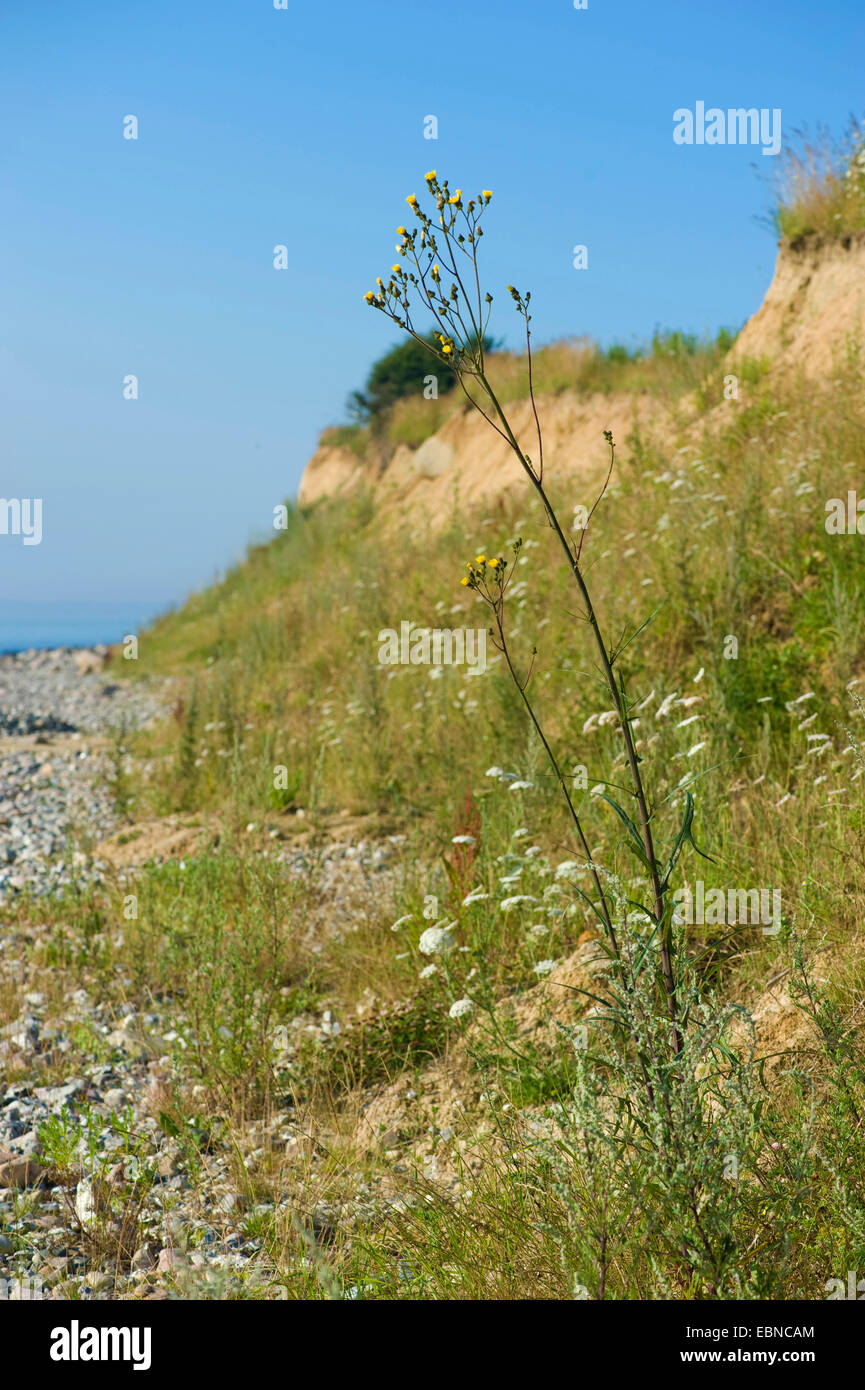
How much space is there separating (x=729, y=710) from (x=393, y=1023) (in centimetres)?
270

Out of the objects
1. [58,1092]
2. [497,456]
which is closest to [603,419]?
[497,456]

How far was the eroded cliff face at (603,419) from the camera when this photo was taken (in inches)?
424

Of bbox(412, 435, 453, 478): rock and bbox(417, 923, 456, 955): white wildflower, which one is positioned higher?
bbox(412, 435, 453, 478): rock

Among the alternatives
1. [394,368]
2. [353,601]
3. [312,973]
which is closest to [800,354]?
[353,601]

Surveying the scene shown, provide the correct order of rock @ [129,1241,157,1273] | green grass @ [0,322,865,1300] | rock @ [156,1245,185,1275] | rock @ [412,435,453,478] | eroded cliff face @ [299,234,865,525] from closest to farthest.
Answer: green grass @ [0,322,865,1300] < rock @ [156,1245,185,1275] < rock @ [129,1241,157,1273] < eroded cliff face @ [299,234,865,525] < rock @ [412,435,453,478]

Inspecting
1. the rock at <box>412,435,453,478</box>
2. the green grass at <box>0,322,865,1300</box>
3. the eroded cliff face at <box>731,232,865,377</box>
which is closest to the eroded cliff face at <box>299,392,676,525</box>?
the rock at <box>412,435,453,478</box>

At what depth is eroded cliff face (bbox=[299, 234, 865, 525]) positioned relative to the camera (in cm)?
1078

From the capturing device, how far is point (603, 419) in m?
15.0

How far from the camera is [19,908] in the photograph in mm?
5746

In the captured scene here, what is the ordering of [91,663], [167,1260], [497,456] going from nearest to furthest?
[167,1260] → [497,456] → [91,663]

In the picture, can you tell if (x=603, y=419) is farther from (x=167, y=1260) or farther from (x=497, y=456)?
(x=167, y=1260)

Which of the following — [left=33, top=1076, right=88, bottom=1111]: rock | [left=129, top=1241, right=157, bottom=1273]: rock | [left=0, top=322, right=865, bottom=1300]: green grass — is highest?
[left=0, top=322, right=865, bottom=1300]: green grass

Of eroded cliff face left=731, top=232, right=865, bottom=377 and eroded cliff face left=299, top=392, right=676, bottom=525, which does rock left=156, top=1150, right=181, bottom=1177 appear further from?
eroded cliff face left=731, top=232, right=865, bottom=377
